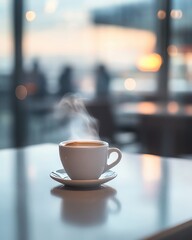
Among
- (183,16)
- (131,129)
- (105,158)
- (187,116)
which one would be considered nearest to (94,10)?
(183,16)

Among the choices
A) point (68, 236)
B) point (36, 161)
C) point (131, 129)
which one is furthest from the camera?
point (131, 129)

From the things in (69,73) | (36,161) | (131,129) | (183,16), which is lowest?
(131,129)

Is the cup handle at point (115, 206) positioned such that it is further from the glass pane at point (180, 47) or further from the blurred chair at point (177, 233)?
the glass pane at point (180, 47)

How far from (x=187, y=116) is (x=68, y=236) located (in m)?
2.88

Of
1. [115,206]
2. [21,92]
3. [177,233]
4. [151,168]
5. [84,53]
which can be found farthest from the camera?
[84,53]

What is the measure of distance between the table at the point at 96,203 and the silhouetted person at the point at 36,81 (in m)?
3.02

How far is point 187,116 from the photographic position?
11.3ft

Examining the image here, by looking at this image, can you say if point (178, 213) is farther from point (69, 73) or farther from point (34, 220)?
point (69, 73)

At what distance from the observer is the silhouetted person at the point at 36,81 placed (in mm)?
4234

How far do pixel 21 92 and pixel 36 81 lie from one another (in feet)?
0.61

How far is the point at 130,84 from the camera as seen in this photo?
4758 mm

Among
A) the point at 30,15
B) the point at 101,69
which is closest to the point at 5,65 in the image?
the point at 30,15

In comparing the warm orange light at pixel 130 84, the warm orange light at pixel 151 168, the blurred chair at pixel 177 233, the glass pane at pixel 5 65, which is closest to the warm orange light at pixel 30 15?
the glass pane at pixel 5 65

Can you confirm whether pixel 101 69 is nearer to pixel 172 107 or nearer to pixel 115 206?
pixel 172 107
